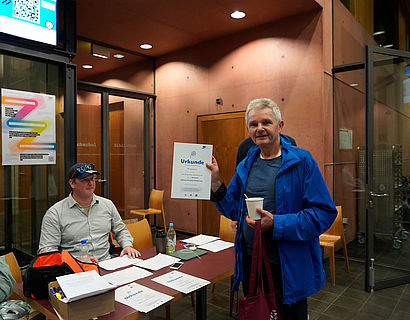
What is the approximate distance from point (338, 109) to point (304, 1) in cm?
170

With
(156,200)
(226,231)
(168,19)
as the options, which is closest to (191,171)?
(226,231)

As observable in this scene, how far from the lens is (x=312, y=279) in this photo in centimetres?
164

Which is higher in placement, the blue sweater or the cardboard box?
the blue sweater

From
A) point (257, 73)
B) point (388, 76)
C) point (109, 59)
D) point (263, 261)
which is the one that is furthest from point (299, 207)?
point (109, 59)

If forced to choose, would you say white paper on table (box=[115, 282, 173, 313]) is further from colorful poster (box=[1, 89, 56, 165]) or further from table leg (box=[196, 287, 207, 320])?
colorful poster (box=[1, 89, 56, 165])

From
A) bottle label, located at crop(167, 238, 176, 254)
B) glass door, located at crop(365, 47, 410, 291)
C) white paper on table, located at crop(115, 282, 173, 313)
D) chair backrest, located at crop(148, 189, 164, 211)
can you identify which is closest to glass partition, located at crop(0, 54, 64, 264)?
bottle label, located at crop(167, 238, 176, 254)

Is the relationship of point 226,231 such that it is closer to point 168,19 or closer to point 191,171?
point 191,171

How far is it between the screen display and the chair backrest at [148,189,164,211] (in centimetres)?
342

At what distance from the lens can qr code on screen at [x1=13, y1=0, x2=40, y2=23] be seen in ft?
10.9

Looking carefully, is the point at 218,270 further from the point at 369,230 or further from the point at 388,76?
the point at 388,76

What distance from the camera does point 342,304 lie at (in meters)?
3.41

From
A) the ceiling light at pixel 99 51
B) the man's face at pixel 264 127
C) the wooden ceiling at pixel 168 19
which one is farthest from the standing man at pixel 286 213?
the ceiling light at pixel 99 51

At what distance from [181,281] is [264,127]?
1.09 m

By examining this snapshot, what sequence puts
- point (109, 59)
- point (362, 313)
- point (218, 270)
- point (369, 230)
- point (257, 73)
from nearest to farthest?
1. point (218, 270)
2. point (362, 313)
3. point (369, 230)
4. point (257, 73)
5. point (109, 59)
